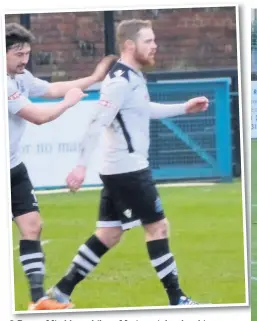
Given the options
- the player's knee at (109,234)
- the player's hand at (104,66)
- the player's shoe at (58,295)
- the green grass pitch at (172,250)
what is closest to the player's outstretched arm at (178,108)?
the player's hand at (104,66)

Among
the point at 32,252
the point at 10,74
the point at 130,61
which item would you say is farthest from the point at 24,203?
the point at 130,61

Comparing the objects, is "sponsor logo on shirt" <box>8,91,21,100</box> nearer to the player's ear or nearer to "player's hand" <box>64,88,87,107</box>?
"player's hand" <box>64,88,87,107</box>

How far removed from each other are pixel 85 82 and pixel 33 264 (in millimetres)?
1014

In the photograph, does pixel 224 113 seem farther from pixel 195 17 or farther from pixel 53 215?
pixel 53 215

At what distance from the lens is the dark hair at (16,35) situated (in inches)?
161

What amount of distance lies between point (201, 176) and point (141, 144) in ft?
1.25

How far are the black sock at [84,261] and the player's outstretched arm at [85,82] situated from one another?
2.59 ft

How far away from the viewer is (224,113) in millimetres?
4191

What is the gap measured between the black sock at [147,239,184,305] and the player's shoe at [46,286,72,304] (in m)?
0.50

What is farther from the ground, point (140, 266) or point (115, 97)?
point (115, 97)

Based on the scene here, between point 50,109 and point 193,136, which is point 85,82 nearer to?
point 50,109

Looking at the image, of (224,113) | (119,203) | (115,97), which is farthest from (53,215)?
(224,113)

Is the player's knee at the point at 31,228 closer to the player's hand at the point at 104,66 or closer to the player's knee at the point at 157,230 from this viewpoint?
the player's knee at the point at 157,230

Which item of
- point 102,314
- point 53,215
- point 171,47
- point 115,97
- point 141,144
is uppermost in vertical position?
point 171,47
